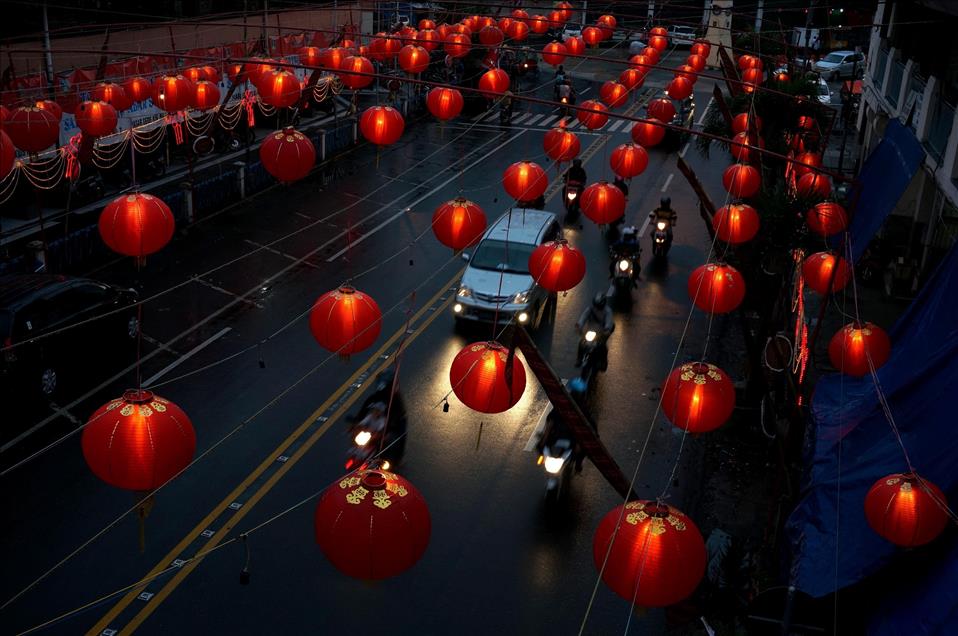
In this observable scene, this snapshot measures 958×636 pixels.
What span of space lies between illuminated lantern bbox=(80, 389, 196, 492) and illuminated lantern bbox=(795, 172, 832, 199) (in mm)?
12719

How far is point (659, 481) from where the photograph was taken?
15.3 metres

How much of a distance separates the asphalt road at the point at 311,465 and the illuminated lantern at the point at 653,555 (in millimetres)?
904

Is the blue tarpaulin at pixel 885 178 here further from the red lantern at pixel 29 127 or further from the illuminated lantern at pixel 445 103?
the red lantern at pixel 29 127

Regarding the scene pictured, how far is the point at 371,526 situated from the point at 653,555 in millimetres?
2374

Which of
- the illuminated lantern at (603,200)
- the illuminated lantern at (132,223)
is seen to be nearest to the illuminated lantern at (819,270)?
the illuminated lantern at (603,200)

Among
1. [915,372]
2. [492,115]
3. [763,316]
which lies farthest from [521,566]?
[492,115]

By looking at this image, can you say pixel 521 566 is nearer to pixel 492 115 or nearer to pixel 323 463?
pixel 323 463

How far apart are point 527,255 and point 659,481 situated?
692 cm

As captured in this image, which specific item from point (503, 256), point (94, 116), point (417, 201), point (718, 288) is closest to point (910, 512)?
point (718, 288)

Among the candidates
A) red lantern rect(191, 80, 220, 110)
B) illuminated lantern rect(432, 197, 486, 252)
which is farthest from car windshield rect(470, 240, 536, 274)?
red lantern rect(191, 80, 220, 110)

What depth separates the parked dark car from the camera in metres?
15.4

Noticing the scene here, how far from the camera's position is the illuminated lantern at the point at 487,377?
1142cm

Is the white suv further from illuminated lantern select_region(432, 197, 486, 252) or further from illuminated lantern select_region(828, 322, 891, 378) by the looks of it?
illuminated lantern select_region(828, 322, 891, 378)

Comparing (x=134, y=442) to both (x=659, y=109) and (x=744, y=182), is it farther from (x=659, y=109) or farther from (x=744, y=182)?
(x=659, y=109)
